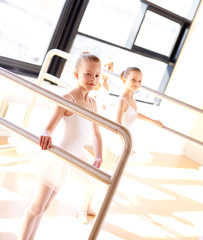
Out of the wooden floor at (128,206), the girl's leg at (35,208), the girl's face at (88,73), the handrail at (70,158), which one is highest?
the girl's face at (88,73)

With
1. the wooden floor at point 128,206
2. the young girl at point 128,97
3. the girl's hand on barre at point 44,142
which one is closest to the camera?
the girl's hand on barre at point 44,142

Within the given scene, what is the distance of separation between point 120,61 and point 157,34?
2.04 feet

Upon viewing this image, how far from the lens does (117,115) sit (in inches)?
81.2

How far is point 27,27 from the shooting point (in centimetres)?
314

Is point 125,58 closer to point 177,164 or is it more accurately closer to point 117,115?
point 177,164

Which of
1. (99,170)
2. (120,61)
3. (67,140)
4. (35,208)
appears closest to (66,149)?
(67,140)

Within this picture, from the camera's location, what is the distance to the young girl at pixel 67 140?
58.5 inches

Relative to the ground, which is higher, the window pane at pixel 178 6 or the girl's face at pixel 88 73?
the window pane at pixel 178 6

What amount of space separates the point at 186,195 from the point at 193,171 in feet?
3.15

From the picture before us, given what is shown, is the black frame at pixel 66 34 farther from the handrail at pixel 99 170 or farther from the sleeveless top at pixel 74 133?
the handrail at pixel 99 170

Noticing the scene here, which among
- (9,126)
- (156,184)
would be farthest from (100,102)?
(9,126)

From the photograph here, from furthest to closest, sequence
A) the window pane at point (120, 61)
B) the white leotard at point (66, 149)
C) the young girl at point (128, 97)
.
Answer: the window pane at point (120, 61) → the young girl at point (128, 97) → the white leotard at point (66, 149)

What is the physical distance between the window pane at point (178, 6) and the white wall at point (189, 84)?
133mm

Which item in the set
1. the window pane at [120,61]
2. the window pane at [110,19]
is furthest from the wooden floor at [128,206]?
the window pane at [110,19]
